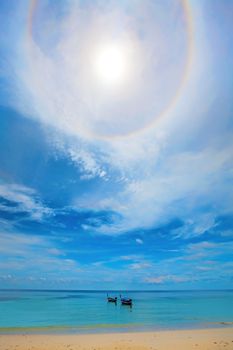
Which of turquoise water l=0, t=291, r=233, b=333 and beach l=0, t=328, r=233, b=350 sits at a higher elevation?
turquoise water l=0, t=291, r=233, b=333

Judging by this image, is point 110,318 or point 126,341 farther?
point 110,318

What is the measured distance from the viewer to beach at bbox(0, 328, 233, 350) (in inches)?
818

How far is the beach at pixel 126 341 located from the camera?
20.8 m

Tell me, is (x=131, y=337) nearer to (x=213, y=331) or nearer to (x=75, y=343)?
(x=75, y=343)

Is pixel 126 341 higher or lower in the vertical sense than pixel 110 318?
lower

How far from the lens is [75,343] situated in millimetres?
22281

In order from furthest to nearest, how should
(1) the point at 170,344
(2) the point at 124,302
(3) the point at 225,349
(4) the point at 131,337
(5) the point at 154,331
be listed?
1. (2) the point at 124,302
2. (5) the point at 154,331
3. (4) the point at 131,337
4. (1) the point at 170,344
5. (3) the point at 225,349

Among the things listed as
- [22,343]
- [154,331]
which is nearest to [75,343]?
[22,343]

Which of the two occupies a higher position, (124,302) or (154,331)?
(124,302)

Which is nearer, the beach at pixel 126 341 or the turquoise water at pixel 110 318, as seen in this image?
the beach at pixel 126 341

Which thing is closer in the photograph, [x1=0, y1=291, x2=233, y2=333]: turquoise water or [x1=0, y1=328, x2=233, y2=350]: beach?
[x1=0, y1=328, x2=233, y2=350]: beach

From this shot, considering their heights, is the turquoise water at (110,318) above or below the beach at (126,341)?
above

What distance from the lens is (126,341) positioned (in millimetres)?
22781

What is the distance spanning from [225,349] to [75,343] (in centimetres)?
1011
